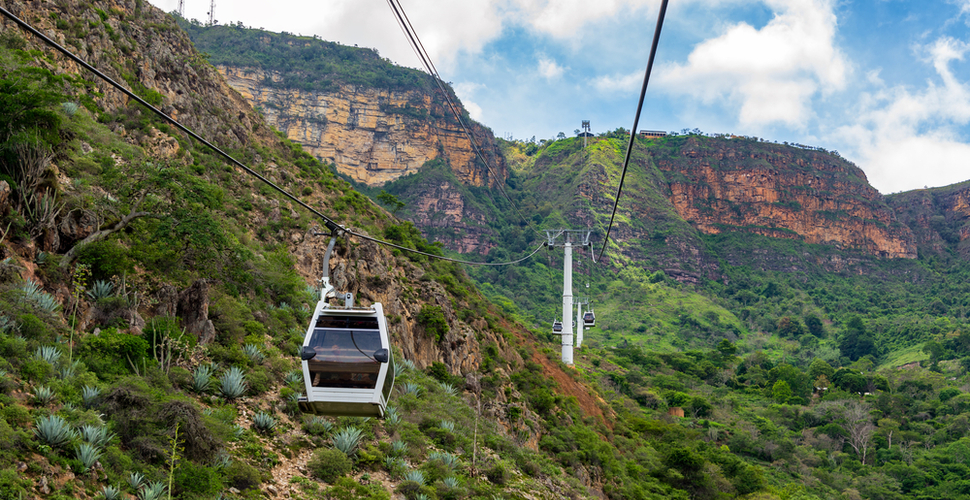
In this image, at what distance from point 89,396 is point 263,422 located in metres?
3.96

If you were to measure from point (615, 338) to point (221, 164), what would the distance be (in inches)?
2831

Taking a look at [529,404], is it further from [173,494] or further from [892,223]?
[892,223]

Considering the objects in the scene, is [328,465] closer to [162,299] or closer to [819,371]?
[162,299]

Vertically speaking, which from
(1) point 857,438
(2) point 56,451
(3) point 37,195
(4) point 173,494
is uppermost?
(3) point 37,195

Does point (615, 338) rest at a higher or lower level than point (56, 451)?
lower

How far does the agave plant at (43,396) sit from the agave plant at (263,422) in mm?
4484

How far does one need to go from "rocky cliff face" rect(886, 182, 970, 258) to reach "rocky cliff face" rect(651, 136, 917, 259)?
14842 mm

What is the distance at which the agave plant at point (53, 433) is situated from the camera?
1009cm

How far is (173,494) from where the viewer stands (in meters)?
10.9

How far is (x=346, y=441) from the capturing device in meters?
15.5

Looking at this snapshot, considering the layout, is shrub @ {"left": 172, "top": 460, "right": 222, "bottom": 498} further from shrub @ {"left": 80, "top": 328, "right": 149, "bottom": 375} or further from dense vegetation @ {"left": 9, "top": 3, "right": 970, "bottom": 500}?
shrub @ {"left": 80, "top": 328, "right": 149, "bottom": 375}

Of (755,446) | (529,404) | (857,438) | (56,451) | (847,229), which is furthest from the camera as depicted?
(847,229)

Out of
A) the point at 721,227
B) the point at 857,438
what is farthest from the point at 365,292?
the point at 721,227

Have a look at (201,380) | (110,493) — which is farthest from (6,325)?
(110,493)
